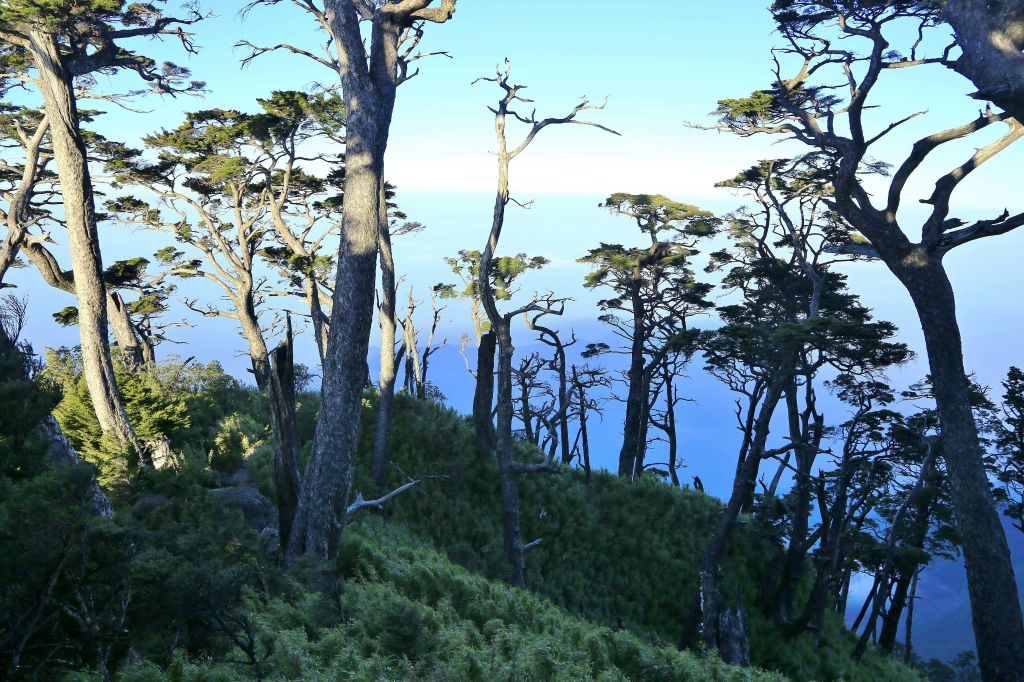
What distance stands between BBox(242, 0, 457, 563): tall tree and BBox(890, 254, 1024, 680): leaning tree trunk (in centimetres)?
837

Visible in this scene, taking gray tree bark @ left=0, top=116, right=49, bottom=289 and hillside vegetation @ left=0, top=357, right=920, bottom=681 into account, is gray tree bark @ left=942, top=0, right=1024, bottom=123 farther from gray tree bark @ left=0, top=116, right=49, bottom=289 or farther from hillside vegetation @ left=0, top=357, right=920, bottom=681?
gray tree bark @ left=0, top=116, right=49, bottom=289

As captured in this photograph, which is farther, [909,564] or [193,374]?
[909,564]

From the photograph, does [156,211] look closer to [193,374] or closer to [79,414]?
[193,374]

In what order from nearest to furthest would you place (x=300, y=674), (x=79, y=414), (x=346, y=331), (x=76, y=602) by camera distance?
(x=76, y=602), (x=300, y=674), (x=346, y=331), (x=79, y=414)

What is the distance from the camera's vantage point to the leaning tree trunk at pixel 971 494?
1077cm

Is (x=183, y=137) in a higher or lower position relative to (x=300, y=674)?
higher

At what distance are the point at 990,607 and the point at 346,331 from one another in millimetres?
9659

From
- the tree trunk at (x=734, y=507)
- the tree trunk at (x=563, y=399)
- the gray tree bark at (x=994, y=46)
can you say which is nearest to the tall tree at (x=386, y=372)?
the tree trunk at (x=563, y=399)

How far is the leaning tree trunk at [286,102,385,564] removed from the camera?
9.30 m

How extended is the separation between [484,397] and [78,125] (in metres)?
9.90

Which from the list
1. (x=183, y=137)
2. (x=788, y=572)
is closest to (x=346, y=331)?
(x=788, y=572)

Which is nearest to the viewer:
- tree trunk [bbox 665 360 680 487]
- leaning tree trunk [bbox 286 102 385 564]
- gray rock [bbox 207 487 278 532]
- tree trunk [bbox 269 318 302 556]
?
leaning tree trunk [bbox 286 102 385 564]

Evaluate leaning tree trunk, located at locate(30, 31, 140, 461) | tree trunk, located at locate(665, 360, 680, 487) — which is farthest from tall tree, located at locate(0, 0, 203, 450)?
tree trunk, located at locate(665, 360, 680, 487)

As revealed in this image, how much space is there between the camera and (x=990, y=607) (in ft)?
35.6
